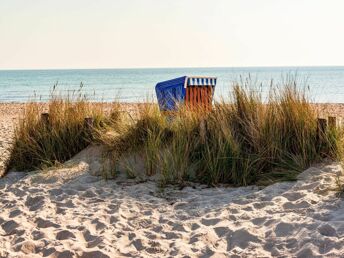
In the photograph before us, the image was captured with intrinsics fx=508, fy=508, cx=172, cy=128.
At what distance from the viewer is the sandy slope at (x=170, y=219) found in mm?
3570

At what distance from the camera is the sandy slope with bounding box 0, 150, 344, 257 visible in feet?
11.7

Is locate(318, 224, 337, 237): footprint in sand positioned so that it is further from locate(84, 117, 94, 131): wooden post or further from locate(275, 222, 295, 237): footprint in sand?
locate(84, 117, 94, 131): wooden post

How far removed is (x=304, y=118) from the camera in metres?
5.41

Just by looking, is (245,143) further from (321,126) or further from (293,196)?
(293,196)

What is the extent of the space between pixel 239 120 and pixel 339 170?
1232mm

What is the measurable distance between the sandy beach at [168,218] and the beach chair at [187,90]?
233 cm

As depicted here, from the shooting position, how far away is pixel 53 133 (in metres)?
6.45

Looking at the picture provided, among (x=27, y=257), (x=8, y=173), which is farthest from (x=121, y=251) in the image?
(x=8, y=173)

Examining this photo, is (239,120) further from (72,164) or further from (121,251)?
(121,251)

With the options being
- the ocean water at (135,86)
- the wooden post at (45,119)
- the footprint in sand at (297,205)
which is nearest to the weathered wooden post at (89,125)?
the ocean water at (135,86)

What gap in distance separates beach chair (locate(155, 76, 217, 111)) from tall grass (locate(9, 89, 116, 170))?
114 cm

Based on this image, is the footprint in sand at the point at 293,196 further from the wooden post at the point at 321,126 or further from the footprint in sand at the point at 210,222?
the wooden post at the point at 321,126

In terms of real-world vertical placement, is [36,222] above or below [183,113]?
below

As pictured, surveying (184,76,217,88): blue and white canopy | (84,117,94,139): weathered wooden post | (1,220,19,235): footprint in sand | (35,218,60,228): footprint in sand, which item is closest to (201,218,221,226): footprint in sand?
(35,218,60,228): footprint in sand
